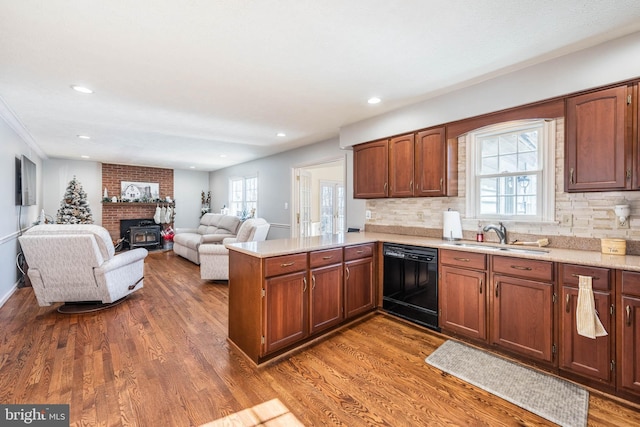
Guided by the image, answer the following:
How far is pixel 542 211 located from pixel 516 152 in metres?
0.63

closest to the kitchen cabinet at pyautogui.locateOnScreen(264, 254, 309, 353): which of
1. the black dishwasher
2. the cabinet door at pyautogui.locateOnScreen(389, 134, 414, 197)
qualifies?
the black dishwasher

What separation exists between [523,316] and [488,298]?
0.87ft

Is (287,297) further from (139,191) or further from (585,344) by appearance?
(139,191)

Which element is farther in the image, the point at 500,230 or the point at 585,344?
the point at 500,230

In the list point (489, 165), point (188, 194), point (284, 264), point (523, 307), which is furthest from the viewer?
point (188, 194)

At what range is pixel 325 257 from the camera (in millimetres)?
2691

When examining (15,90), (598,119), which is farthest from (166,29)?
(598,119)

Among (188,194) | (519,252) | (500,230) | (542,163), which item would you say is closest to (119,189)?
Result: (188,194)

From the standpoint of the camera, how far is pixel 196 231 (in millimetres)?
7270

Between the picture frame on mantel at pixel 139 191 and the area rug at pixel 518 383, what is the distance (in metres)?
8.41

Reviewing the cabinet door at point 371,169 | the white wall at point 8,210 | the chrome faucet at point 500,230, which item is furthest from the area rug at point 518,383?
the white wall at point 8,210

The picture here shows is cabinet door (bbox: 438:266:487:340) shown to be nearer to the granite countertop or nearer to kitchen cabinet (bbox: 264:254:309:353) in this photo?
the granite countertop

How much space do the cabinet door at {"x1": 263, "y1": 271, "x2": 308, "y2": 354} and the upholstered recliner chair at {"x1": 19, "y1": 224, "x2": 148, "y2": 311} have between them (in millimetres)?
2207

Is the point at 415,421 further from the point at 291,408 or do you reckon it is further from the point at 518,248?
the point at 518,248
